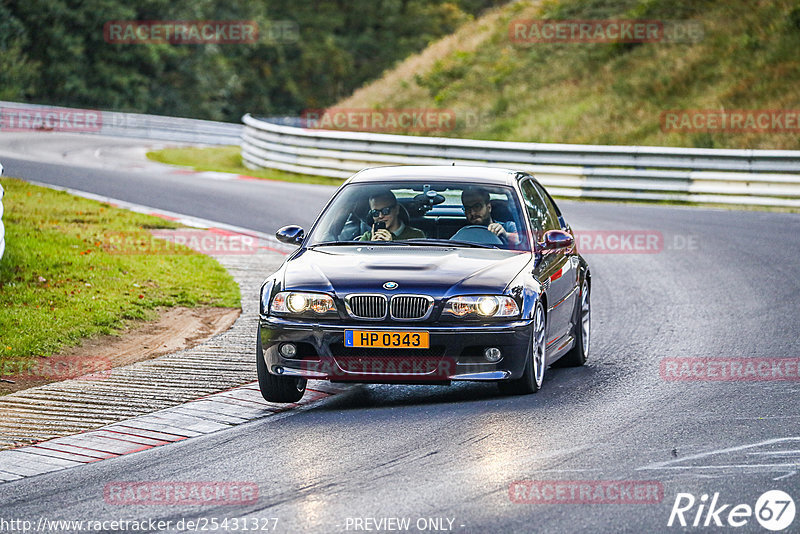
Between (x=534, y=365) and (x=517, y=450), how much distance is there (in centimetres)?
149

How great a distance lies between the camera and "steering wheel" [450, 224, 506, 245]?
934 cm

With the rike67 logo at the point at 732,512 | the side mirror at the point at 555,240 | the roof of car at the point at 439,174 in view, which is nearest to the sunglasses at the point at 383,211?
the roof of car at the point at 439,174

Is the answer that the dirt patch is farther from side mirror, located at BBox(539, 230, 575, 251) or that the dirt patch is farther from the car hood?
side mirror, located at BBox(539, 230, 575, 251)

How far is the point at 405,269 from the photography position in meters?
8.45

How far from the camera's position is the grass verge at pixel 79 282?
10.8m

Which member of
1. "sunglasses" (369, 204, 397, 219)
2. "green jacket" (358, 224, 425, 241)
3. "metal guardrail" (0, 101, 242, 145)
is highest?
"metal guardrail" (0, 101, 242, 145)

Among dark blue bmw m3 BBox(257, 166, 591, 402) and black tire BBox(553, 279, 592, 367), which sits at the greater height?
dark blue bmw m3 BBox(257, 166, 591, 402)

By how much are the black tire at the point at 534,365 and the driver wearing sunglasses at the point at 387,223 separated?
48.8 inches

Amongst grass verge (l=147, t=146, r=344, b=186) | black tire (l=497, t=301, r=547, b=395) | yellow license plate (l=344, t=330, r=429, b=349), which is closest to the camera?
yellow license plate (l=344, t=330, r=429, b=349)

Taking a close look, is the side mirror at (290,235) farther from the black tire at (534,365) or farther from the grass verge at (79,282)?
the grass verge at (79,282)

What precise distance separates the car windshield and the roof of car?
0.21 feet

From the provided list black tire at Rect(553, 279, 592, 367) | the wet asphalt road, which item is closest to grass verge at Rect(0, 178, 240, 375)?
the wet asphalt road

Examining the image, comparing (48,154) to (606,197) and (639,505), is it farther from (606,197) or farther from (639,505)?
(639,505)

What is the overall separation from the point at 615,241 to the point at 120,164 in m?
16.0
